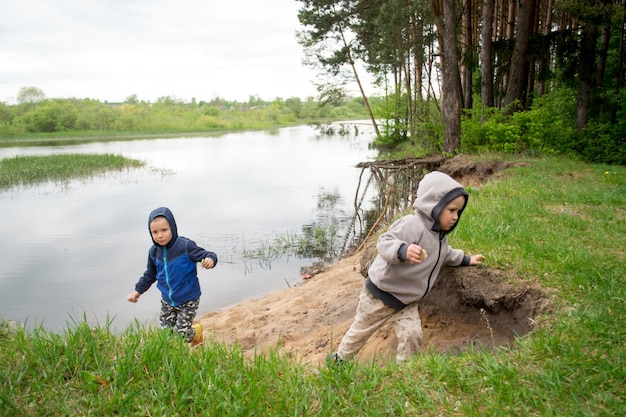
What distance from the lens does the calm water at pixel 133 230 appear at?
941 cm

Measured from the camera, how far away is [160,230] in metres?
4.30

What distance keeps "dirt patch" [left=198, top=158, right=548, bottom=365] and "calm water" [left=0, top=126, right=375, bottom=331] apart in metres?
1.68

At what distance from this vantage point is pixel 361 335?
3.72 meters

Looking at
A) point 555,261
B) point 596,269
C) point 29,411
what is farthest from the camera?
point 555,261

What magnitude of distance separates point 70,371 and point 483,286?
339 centimetres

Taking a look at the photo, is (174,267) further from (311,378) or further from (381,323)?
(311,378)

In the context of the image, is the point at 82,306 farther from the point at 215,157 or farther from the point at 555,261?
the point at 215,157

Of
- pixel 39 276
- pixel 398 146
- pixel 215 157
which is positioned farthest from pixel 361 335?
pixel 215 157

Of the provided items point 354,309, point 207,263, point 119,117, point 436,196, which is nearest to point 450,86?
point 354,309

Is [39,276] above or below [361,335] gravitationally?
below

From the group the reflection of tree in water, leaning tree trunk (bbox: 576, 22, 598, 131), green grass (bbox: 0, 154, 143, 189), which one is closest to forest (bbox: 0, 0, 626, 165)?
leaning tree trunk (bbox: 576, 22, 598, 131)

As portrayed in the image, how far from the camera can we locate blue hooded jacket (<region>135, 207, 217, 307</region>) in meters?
4.43

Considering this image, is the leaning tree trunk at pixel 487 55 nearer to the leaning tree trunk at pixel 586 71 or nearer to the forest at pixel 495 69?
the forest at pixel 495 69

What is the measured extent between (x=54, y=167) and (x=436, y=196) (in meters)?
28.1
